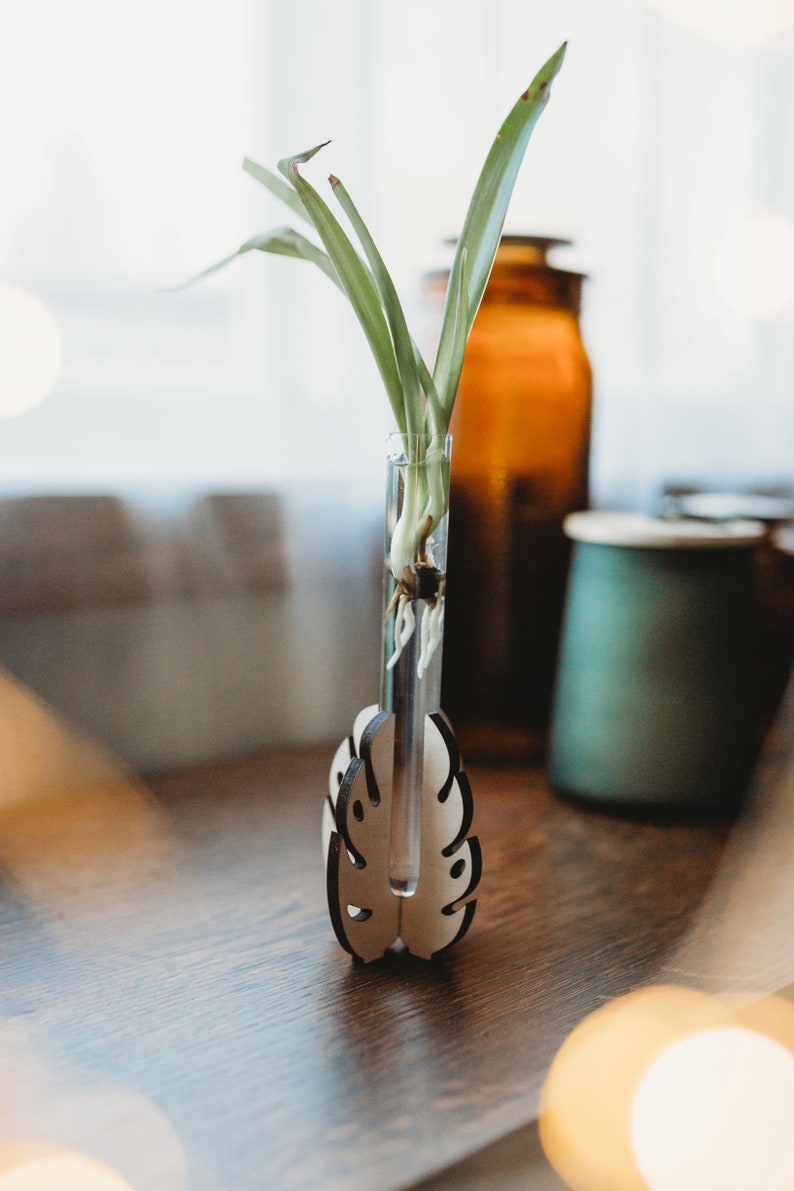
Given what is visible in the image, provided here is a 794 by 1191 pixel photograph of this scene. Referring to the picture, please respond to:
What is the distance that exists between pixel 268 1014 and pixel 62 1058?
9 cm

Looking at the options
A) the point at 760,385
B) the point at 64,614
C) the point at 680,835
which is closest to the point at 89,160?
the point at 64,614

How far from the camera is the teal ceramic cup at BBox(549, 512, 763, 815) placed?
0.71m

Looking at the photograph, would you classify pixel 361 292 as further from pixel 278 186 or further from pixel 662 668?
pixel 662 668

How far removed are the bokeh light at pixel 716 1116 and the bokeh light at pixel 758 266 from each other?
0.89 meters

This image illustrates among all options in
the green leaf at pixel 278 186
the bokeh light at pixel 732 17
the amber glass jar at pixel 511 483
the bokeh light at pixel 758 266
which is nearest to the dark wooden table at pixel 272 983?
the amber glass jar at pixel 511 483

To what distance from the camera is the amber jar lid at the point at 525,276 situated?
2.63 ft

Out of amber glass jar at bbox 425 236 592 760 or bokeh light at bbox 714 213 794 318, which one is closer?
amber glass jar at bbox 425 236 592 760

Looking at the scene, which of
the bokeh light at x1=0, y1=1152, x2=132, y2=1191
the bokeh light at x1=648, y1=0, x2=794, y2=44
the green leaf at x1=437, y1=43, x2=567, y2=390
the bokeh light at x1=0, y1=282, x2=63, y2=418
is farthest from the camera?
the bokeh light at x1=648, y1=0, x2=794, y2=44

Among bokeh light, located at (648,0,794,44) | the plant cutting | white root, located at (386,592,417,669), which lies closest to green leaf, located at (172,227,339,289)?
the plant cutting

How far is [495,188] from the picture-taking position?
472 millimetres

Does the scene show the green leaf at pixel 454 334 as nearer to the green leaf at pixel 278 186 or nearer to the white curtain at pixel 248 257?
the green leaf at pixel 278 186

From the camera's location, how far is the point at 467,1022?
1.48 ft

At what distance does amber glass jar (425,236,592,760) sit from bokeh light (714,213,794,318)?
38cm

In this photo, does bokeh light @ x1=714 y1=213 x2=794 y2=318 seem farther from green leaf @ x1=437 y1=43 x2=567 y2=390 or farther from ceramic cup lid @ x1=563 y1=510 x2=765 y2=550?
green leaf @ x1=437 y1=43 x2=567 y2=390
